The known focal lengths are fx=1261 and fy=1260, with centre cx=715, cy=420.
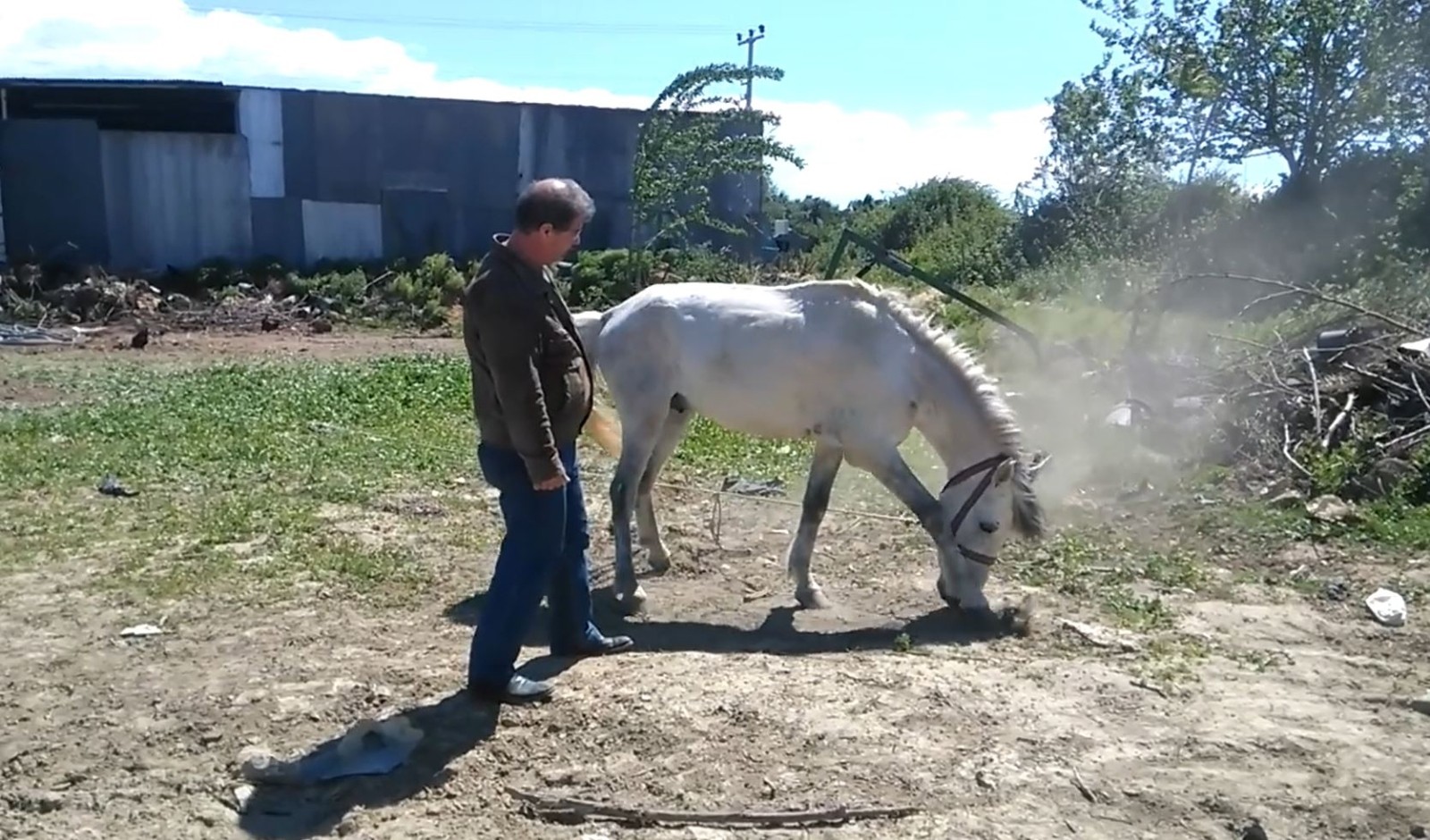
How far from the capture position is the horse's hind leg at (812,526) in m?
6.85

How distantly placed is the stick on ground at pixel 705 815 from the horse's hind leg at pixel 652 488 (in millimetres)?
3129

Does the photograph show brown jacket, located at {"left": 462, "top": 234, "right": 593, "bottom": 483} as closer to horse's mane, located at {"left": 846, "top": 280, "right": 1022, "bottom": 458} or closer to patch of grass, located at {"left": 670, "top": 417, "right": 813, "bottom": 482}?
horse's mane, located at {"left": 846, "top": 280, "right": 1022, "bottom": 458}

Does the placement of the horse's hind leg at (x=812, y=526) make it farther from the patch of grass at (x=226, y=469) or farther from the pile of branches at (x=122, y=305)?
the pile of branches at (x=122, y=305)

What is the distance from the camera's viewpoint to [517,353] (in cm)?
455

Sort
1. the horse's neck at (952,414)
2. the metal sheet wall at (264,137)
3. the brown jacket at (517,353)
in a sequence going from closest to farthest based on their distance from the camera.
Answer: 1. the brown jacket at (517,353)
2. the horse's neck at (952,414)
3. the metal sheet wall at (264,137)

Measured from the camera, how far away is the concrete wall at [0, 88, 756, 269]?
24.1m

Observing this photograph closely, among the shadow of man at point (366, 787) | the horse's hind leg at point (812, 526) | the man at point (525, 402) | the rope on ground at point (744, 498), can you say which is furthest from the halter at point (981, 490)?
the shadow of man at point (366, 787)

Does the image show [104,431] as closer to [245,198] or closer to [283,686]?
[283,686]

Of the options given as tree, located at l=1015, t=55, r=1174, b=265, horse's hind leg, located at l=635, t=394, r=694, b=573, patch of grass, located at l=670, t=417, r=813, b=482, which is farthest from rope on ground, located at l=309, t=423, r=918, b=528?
tree, located at l=1015, t=55, r=1174, b=265

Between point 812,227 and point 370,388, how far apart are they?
20.9 meters

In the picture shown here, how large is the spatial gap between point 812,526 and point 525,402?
2723 millimetres

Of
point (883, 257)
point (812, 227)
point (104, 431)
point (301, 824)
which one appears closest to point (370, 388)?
point (104, 431)

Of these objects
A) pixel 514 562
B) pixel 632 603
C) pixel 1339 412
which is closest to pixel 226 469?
pixel 632 603

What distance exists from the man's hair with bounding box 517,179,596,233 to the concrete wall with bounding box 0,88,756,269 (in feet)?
67.4
